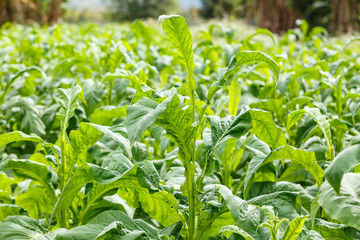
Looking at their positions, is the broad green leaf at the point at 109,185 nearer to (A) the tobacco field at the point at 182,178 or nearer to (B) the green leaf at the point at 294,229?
(A) the tobacco field at the point at 182,178

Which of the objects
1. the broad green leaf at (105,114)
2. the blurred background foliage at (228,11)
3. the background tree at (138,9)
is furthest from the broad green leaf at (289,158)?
the background tree at (138,9)

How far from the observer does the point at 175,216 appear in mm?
1416

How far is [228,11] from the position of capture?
48.1 metres

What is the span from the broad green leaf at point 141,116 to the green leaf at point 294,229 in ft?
1.52

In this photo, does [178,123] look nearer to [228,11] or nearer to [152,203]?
[152,203]

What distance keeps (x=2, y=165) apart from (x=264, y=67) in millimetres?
1671

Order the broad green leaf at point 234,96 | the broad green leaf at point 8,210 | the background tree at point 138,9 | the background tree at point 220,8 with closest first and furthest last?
1. the broad green leaf at point 8,210
2. the broad green leaf at point 234,96
3. the background tree at point 220,8
4. the background tree at point 138,9

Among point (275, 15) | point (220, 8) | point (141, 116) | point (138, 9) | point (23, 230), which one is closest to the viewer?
point (141, 116)

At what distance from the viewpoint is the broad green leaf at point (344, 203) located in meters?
0.91

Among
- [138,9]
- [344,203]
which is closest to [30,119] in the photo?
[344,203]

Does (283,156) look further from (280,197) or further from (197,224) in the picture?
(197,224)

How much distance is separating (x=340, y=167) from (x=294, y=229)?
299mm

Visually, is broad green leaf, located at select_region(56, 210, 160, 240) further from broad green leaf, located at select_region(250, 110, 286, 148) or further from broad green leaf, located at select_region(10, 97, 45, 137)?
broad green leaf, located at select_region(10, 97, 45, 137)

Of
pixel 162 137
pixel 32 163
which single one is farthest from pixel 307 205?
pixel 32 163
